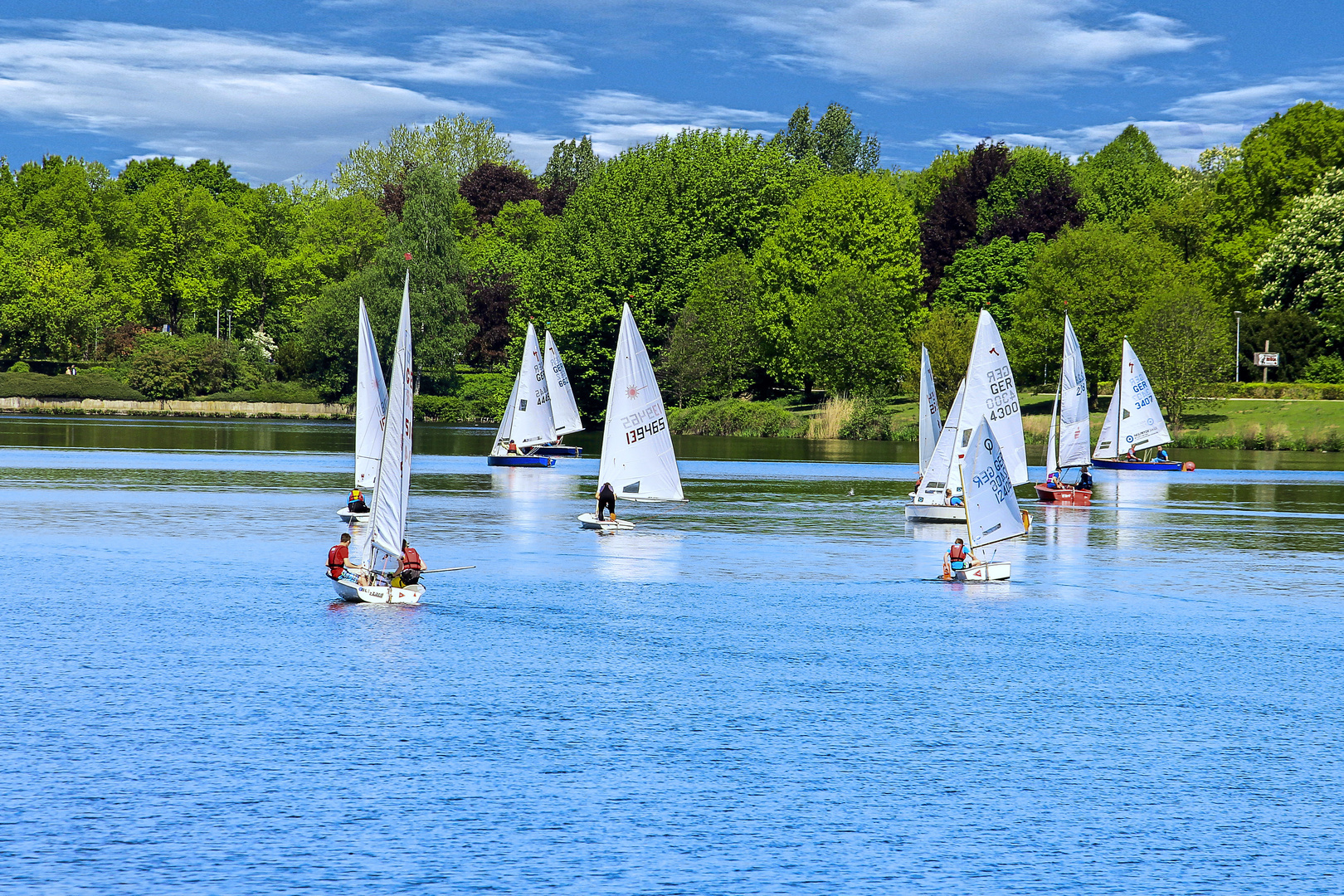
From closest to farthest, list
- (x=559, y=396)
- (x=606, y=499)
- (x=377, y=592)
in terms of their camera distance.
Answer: (x=377, y=592)
(x=606, y=499)
(x=559, y=396)

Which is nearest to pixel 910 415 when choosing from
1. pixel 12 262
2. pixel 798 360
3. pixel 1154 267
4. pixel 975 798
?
pixel 798 360

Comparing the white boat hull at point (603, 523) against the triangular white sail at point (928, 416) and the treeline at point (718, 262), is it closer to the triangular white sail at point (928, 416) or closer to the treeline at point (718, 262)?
the triangular white sail at point (928, 416)

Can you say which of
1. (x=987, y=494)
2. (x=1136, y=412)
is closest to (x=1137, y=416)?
(x=1136, y=412)

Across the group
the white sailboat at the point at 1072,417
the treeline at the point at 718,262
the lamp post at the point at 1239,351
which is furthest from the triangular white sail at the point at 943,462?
the lamp post at the point at 1239,351

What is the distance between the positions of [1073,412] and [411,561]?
49013mm

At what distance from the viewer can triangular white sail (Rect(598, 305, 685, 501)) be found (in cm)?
5194

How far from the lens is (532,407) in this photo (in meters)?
87.8

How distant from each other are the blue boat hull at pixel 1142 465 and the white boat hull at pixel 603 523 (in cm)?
5001

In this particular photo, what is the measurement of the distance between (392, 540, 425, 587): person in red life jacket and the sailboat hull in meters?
67.3

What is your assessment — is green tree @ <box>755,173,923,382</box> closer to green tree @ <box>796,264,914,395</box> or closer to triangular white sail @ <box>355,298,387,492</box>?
green tree @ <box>796,264,914,395</box>

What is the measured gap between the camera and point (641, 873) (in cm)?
1728

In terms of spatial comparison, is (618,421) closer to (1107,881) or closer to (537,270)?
(1107,881)

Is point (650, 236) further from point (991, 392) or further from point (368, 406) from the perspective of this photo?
point (368, 406)

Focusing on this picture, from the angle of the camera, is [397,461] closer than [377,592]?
Yes
